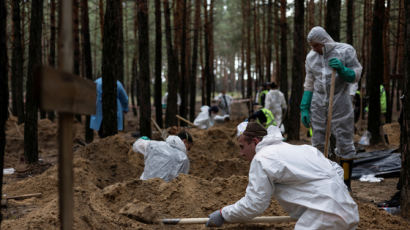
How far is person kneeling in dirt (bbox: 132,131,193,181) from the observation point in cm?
496

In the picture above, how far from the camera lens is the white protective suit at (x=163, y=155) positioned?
4962 millimetres

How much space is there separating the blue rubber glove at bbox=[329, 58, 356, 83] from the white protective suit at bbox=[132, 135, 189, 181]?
2.20 meters

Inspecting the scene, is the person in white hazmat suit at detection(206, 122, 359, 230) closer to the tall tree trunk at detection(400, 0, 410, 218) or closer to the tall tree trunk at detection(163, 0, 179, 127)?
the tall tree trunk at detection(400, 0, 410, 218)

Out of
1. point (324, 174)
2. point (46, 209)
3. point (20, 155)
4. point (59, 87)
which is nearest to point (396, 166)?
point (324, 174)

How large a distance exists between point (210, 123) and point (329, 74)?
10.4 m

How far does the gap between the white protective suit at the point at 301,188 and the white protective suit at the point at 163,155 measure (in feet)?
8.03

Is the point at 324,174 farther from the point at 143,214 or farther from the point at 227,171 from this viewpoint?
the point at 227,171

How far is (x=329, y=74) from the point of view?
4988mm

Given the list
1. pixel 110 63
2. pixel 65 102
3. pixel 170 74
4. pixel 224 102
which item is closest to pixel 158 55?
pixel 170 74

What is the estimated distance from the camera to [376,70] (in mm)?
→ 9461

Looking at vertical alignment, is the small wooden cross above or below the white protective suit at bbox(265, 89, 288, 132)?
above

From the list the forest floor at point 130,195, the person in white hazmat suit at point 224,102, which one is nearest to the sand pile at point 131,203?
the forest floor at point 130,195

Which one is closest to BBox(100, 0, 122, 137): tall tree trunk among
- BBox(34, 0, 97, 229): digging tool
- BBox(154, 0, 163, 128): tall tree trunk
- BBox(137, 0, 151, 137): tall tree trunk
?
BBox(137, 0, 151, 137): tall tree trunk

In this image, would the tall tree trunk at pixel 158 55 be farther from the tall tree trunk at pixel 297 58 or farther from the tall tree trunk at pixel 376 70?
the tall tree trunk at pixel 376 70
